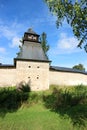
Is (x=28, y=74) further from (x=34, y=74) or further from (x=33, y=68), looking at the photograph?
(x=33, y=68)

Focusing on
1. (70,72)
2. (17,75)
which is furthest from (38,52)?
(70,72)

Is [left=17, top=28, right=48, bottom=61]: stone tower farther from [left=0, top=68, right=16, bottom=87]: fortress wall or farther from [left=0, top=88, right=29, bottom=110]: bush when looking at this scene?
[left=0, top=88, right=29, bottom=110]: bush

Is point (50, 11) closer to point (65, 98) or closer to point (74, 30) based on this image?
point (74, 30)

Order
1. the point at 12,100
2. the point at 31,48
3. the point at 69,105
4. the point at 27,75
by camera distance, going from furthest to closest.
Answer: the point at 31,48, the point at 27,75, the point at 12,100, the point at 69,105

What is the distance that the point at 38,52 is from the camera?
101 ft

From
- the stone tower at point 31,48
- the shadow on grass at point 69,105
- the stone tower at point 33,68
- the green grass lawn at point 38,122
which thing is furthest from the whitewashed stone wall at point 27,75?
the green grass lawn at point 38,122

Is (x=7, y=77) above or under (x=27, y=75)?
under

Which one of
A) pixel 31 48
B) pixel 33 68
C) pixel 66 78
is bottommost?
pixel 66 78

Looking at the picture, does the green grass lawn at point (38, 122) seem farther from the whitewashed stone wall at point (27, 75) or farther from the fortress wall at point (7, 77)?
the fortress wall at point (7, 77)

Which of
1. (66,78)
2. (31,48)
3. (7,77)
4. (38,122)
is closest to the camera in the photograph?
(38,122)

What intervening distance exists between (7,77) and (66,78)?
11780 millimetres

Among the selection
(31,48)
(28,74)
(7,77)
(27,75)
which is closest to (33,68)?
(28,74)

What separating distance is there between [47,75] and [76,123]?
18.9 meters

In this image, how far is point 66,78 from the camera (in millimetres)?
33219
